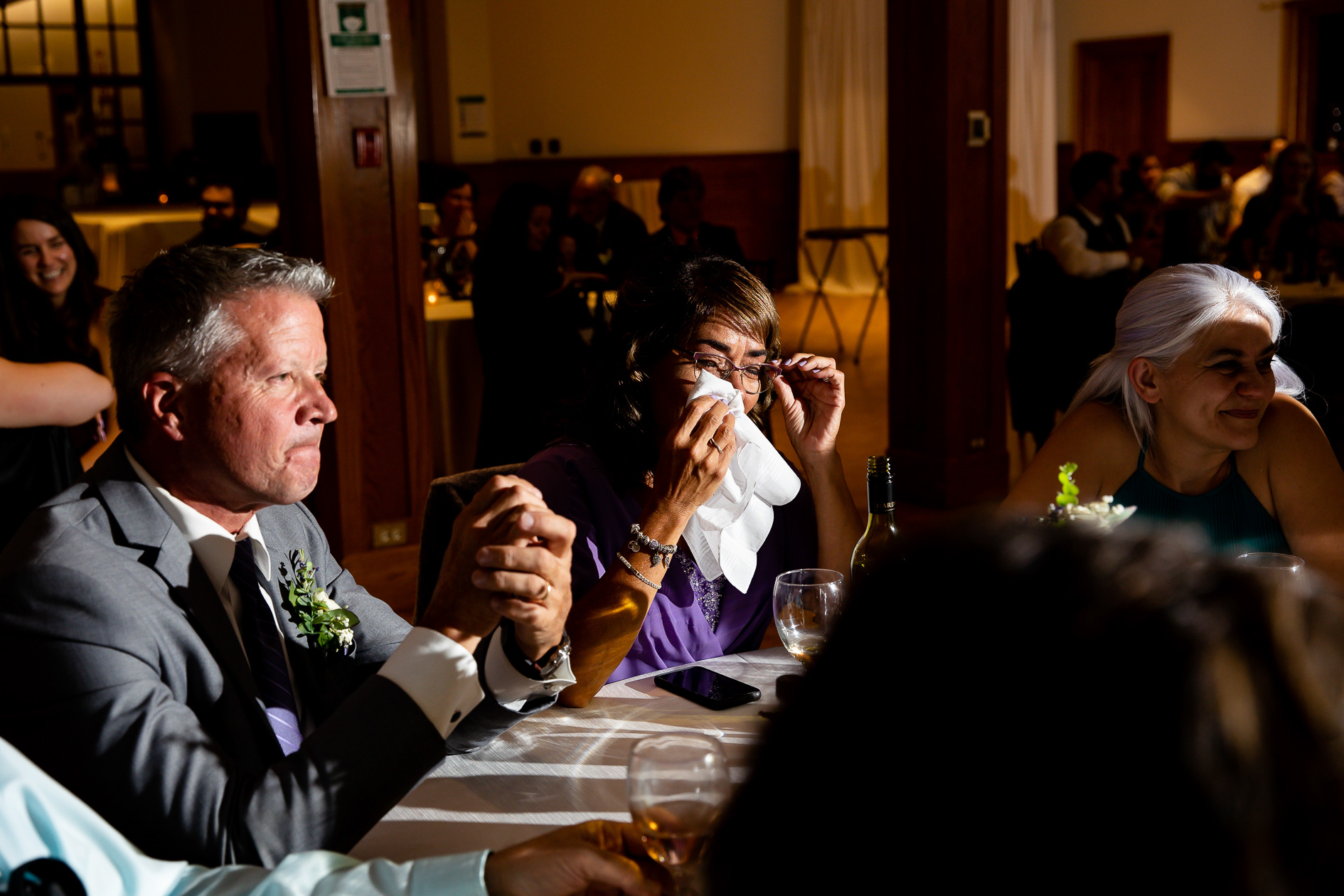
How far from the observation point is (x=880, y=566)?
56cm

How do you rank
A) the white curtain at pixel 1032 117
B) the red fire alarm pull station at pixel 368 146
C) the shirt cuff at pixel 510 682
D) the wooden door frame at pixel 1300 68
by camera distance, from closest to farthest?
the shirt cuff at pixel 510 682 → the red fire alarm pull station at pixel 368 146 → the wooden door frame at pixel 1300 68 → the white curtain at pixel 1032 117

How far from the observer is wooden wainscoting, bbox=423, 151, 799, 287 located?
12047 mm

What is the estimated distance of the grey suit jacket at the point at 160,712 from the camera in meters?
1.17

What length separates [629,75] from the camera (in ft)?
40.5

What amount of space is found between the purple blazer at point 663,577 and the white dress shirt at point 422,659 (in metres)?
0.51

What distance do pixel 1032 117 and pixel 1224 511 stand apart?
11249 mm

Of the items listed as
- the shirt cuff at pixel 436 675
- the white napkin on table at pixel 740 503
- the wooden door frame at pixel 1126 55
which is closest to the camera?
the shirt cuff at pixel 436 675

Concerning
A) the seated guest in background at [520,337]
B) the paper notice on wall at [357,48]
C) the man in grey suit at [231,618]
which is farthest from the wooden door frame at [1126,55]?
the man in grey suit at [231,618]

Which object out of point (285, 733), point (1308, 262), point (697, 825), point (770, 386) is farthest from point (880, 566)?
point (1308, 262)

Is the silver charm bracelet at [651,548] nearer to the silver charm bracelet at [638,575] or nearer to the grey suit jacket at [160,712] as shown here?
the silver charm bracelet at [638,575]

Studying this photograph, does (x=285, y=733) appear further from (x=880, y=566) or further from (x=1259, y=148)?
(x=1259, y=148)

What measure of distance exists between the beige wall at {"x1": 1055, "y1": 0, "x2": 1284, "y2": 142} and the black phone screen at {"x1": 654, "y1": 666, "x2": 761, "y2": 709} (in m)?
11.7

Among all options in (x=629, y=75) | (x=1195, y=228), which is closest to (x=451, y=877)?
(x=1195, y=228)

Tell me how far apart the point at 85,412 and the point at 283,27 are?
79.1 inches
